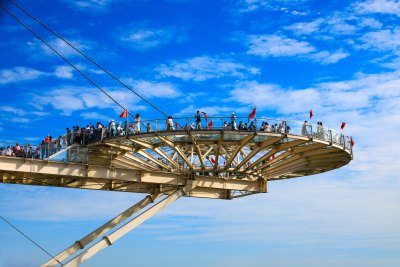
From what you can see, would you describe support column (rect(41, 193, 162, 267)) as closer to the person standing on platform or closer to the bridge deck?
the bridge deck

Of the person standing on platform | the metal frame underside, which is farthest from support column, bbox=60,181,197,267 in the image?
the person standing on platform

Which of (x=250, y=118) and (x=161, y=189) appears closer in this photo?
(x=250, y=118)

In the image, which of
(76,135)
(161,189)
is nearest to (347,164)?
(161,189)

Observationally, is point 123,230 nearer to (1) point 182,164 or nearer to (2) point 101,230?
(2) point 101,230

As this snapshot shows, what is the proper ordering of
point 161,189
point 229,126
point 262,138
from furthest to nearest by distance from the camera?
point 161,189, point 262,138, point 229,126

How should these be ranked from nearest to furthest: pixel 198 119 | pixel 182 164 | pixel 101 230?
pixel 198 119 < pixel 101 230 < pixel 182 164

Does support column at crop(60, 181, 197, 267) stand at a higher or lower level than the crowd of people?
lower

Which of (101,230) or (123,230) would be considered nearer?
(123,230)

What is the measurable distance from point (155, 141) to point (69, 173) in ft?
21.8

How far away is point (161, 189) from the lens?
4166 centimetres

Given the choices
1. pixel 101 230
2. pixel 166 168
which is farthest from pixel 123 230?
pixel 166 168

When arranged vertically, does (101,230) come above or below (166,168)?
below

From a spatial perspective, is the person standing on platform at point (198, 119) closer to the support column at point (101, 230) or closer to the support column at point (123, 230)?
the support column at point (123, 230)

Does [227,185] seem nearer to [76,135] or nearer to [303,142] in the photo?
[303,142]
